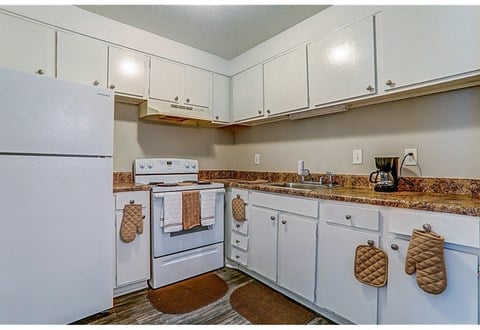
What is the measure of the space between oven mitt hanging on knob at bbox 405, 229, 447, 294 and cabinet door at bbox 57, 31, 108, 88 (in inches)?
93.0

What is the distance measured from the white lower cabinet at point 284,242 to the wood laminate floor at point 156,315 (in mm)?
279

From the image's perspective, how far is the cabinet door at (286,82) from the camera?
2109 mm

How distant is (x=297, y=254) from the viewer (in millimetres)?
1792

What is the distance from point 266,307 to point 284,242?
0.46 m

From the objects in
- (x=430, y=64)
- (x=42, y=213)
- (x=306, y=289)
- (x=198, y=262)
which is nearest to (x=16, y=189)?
(x=42, y=213)

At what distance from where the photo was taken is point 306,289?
173 centimetres

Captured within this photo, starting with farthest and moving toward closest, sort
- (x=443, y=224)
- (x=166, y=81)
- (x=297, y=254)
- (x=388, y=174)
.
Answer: (x=166, y=81) → (x=297, y=254) → (x=388, y=174) → (x=443, y=224)

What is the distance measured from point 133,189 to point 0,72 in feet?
3.35

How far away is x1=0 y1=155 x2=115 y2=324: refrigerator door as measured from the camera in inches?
52.8

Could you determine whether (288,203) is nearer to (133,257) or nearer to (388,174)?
(388,174)

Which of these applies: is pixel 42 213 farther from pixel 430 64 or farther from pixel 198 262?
pixel 430 64

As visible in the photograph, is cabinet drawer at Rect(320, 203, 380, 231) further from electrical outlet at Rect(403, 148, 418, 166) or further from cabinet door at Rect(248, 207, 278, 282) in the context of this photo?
electrical outlet at Rect(403, 148, 418, 166)

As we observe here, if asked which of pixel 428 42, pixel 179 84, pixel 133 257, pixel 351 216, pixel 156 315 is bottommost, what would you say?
pixel 156 315

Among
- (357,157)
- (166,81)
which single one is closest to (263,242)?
(357,157)
